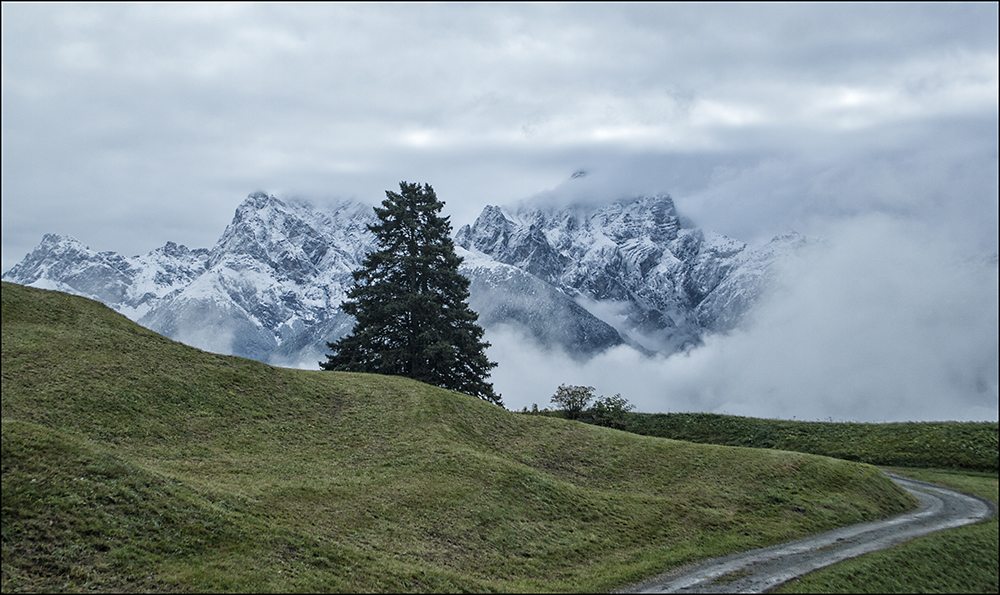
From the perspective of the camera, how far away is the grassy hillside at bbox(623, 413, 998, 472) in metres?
26.3

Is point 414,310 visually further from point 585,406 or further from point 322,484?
point 322,484

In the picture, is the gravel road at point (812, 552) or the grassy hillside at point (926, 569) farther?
the gravel road at point (812, 552)

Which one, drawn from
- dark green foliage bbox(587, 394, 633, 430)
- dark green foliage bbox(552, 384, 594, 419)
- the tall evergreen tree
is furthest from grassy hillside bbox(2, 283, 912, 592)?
the tall evergreen tree

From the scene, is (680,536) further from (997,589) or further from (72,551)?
(72,551)

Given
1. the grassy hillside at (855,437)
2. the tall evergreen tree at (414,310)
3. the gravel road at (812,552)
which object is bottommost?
the gravel road at (812,552)

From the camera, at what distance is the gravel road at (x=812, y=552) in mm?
17875

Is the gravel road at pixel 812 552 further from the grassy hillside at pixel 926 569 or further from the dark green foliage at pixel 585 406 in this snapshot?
the dark green foliage at pixel 585 406

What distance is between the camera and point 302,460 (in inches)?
993

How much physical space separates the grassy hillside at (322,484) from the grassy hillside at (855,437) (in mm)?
3666

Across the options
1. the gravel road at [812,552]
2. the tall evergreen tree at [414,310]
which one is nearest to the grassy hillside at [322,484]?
the gravel road at [812,552]

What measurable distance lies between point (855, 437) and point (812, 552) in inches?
807

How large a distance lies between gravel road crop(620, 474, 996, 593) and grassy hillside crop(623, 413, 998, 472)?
3.43 meters

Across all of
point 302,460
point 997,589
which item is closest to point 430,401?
point 302,460

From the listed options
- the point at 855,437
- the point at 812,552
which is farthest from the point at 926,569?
the point at 855,437
